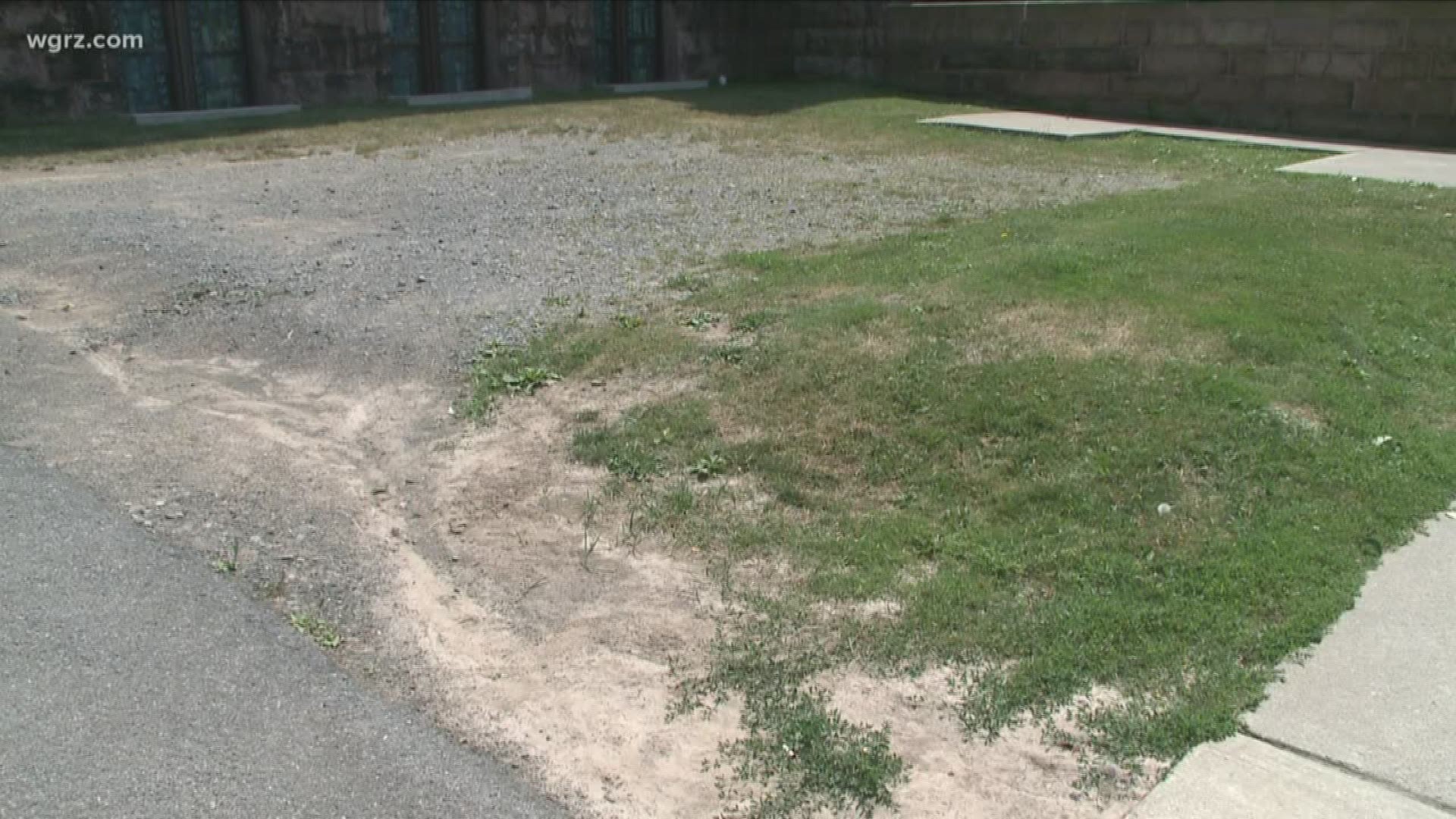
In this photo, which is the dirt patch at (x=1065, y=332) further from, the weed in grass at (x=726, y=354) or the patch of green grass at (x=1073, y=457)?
the weed in grass at (x=726, y=354)

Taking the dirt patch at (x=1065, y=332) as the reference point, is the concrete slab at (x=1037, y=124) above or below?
above

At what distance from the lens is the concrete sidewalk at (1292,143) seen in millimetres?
12781

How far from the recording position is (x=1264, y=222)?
375 inches

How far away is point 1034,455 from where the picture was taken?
5.71 m

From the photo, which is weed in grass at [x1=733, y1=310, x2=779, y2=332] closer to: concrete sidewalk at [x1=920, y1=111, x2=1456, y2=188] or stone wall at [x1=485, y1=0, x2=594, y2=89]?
concrete sidewalk at [x1=920, y1=111, x2=1456, y2=188]

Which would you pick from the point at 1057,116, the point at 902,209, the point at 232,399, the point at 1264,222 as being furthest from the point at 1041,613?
the point at 1057,116

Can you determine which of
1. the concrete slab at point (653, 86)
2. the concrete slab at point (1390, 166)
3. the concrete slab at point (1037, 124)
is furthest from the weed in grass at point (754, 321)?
the concrete slab at point (653, 86)

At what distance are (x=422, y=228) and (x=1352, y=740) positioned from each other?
7.98m

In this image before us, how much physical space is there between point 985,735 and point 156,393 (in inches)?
182

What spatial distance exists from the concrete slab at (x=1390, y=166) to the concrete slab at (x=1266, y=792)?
9.67m

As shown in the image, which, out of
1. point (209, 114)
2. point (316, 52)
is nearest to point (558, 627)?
point (209, 114)

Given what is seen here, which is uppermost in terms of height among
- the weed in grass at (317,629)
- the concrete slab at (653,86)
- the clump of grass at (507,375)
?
the concrete slab at (653,86)

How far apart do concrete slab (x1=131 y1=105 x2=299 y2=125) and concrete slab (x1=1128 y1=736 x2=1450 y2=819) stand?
16.4 m

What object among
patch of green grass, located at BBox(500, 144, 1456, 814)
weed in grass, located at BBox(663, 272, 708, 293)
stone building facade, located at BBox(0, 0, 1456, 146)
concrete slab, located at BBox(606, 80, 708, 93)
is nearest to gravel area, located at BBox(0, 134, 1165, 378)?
weed in grass, located at BBox(663, 272, 708, 293)
